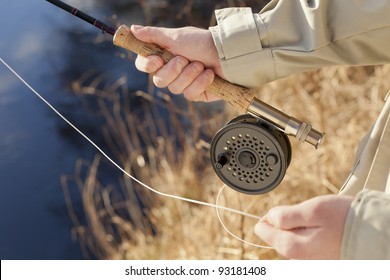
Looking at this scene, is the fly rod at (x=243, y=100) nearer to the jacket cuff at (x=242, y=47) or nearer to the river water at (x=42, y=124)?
the jacket cuff at (x=242, y=47)

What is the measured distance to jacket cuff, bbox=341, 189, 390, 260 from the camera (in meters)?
0.86

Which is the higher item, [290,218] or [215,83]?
[215,83]

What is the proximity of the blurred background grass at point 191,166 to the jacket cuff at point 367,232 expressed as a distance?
1366 millimetres

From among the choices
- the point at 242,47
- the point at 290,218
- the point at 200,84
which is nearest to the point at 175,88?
the point at 200,84

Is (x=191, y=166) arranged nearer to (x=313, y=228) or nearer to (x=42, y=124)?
(x=42, y=124)

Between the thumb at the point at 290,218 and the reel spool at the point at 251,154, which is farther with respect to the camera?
the reel spool at the point at 251,154

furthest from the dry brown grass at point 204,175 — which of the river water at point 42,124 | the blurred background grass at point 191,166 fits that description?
the river water at point 42,124

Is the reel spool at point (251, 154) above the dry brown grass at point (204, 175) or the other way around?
above

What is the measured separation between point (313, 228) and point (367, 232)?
0.07 m

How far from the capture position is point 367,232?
865 millimetres

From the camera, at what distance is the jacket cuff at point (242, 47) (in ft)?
4.14

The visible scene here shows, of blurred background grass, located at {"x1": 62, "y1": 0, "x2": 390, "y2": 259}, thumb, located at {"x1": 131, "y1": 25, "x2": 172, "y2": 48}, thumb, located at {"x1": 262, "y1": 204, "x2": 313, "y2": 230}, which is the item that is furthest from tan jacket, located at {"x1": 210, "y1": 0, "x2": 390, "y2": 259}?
blurred background grass, located at {"x1": 62, "y1": 0, "x2": 390, "y2": 259}

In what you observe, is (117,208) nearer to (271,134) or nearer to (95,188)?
(95,188)

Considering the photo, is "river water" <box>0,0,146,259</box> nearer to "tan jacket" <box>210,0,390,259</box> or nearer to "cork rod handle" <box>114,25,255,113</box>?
"cork rod handle" <box>114,25,255,113</box>
